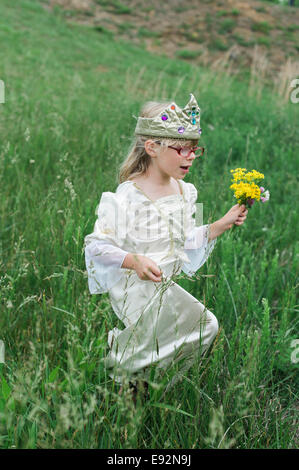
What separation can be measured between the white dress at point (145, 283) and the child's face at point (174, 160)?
0.33ft

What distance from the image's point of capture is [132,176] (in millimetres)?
1626

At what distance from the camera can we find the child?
1.47 metres

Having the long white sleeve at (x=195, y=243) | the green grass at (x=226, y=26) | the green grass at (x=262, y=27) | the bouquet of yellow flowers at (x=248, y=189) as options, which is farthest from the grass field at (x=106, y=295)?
the green grass at (x=262, y=27)

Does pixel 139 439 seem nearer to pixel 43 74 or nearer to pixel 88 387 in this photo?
pixel 88 387

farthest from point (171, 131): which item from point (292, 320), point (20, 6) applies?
point (20, 6)

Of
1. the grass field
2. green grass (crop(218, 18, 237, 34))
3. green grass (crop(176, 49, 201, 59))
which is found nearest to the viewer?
the grass field

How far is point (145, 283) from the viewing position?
1531 millimetres

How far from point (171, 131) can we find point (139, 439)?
1.03 meters

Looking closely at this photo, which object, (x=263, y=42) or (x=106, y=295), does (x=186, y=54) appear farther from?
(x=106, y=295)

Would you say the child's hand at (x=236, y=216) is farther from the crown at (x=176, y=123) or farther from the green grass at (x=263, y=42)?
the green grass at (x=263, y=42)

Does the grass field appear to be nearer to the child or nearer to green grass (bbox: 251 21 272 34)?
the child

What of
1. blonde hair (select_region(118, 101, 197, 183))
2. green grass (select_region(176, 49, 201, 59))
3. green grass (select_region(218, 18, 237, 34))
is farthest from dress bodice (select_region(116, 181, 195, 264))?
green grass (select_region(218, 18, 237, 34))

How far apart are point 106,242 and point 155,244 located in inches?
7.0

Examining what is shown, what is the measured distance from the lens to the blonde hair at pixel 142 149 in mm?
1504
